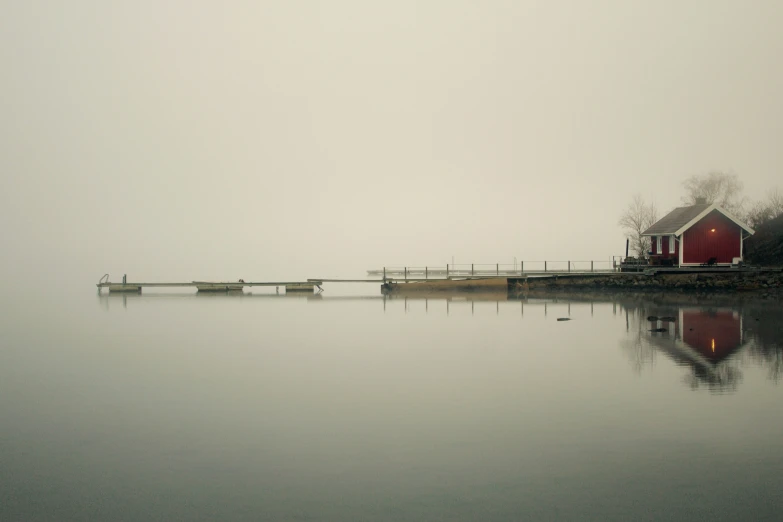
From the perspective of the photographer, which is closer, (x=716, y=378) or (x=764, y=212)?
(x=716, y=378)

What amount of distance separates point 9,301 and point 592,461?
5916cm

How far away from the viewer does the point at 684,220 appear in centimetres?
5188

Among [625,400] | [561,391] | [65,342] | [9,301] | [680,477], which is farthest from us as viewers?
[9,301]

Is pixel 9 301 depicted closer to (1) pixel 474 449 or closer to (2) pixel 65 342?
(2) pixel 65 342

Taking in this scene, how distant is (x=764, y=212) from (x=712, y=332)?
40.2 meters

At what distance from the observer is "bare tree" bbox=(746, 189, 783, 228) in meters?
63.3

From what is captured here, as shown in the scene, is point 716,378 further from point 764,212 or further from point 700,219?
point 764,212

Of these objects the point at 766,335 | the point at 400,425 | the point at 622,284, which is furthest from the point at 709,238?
the point at 400,425

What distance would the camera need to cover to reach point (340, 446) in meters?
14.7

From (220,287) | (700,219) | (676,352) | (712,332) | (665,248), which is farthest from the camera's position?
(220,287)

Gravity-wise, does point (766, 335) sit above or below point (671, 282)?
below

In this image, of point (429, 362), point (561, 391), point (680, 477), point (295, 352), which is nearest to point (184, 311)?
point (295, 352)

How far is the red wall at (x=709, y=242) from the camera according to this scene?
51156 millimetres

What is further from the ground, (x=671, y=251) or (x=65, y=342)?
(x=671, y=251)
